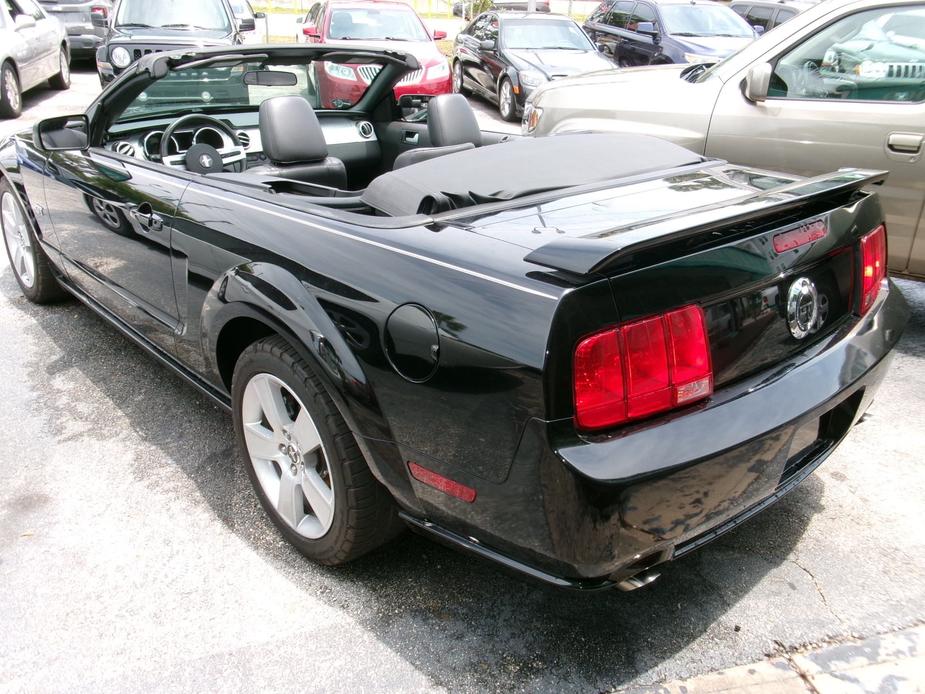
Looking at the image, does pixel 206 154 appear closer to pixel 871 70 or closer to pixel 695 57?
pixel 871 70

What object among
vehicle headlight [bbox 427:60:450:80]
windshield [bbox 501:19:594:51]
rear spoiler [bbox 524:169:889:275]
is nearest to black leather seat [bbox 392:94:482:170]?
rear spoiler [bbox 524:169:889:275]

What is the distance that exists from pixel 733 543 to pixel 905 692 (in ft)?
2.16

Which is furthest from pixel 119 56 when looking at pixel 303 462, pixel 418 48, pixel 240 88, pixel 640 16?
pixel 303 462

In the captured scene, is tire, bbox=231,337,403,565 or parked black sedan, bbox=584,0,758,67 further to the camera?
parked black sedan, bbox=584,0,758,67

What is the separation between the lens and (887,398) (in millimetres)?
3467

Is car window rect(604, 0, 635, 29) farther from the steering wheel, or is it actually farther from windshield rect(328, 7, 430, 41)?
the steering wheel

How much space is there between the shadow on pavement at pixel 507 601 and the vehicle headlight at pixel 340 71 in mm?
2148

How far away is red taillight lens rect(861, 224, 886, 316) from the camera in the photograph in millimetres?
2311

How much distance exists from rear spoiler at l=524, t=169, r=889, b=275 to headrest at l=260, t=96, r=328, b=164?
5.52 ft

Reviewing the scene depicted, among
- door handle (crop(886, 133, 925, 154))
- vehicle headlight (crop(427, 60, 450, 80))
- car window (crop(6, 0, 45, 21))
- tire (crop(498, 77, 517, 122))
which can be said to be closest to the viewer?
door handle (crop(886, 133, 925, 154))

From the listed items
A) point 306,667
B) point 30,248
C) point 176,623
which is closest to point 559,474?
point 306,667

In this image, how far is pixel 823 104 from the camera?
399 centimetres

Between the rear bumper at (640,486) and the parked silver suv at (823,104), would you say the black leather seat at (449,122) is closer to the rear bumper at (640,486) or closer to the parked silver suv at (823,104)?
the parked silver suv at (823,104)

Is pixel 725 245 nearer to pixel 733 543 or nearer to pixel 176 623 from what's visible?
pixel 733 543
